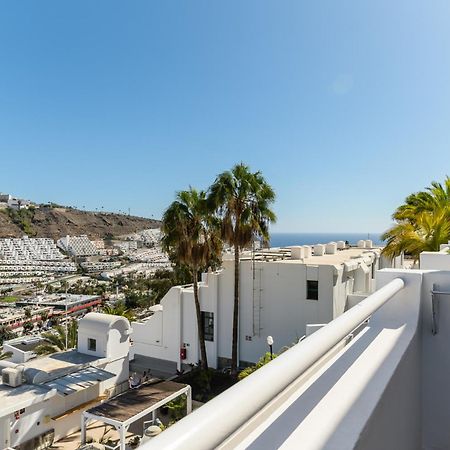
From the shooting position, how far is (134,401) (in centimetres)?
1252

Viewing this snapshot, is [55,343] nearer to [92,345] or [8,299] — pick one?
[92,345]

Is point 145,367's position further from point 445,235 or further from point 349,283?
point 445,235

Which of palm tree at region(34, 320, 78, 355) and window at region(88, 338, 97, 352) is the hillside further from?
window at region(88, 338, 97, 352)

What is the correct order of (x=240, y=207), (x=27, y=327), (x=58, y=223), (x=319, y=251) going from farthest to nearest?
(x=58, y=223), (x=27, y=327), (x=319, y=251), (x=240, y=207)

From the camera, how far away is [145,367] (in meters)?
20.3

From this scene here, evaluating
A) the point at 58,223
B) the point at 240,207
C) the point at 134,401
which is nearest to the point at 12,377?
the point at 134,401

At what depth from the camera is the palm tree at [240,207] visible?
1691cm

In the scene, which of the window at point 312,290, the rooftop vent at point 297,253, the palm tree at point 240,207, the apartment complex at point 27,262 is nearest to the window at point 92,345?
the palm tree at point 240,207

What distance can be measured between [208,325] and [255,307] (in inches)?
116

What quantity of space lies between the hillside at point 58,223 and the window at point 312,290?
413ft

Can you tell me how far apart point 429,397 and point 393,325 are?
3.24ft

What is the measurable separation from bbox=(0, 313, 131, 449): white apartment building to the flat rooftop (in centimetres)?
196

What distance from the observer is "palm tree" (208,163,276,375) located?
16.9 meters

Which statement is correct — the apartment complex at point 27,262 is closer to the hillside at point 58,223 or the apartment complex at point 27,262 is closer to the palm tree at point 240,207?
the hillside at point 58,223
